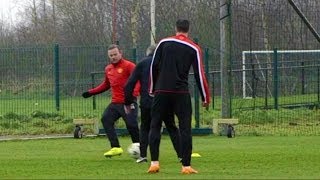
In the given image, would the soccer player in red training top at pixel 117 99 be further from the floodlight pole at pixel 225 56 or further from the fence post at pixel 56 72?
the fence post at pixel 56 72

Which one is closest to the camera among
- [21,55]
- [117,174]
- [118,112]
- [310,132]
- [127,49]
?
[117,174]

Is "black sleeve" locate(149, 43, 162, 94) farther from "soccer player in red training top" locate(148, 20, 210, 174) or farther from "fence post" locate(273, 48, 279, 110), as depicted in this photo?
"fence post" locate(273, 48, 279, 110)

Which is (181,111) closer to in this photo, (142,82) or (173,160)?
(142,82)

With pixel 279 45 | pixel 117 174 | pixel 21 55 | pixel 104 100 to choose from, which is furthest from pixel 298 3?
pixel 117 174

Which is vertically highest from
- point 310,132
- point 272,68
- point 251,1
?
point 251,1

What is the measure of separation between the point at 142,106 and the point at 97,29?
27534mm

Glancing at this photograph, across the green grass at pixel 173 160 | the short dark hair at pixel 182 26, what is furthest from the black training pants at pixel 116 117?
the short dark hair at pixel 182 26

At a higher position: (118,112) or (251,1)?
(251,1)

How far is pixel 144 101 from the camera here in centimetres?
1282

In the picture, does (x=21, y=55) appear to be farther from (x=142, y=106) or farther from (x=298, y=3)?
(x=142, y=106)

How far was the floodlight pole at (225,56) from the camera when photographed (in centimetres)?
2025

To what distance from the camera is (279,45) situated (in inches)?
945

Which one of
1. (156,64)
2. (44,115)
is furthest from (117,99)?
(44,115)

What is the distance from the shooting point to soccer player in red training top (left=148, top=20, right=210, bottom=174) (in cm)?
1060
